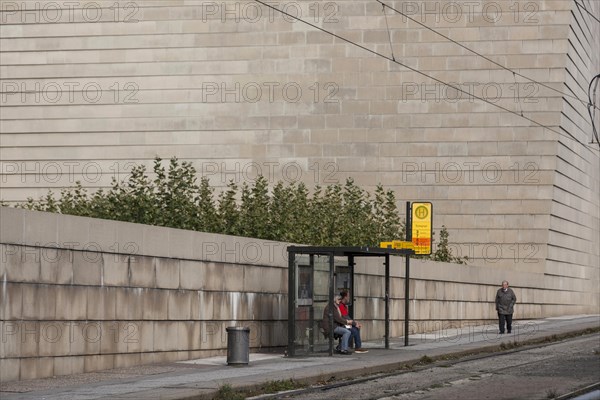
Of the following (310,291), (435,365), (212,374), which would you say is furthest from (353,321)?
(212,374)

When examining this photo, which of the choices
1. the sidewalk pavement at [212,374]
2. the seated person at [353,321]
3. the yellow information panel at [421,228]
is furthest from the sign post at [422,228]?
the seated person at [353,321]

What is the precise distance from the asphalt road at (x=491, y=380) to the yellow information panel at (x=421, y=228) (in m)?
10.9

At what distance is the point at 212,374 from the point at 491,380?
16.5 ft

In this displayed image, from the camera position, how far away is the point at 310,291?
2839 centimetres

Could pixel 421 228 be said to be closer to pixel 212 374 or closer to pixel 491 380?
pixel 491 380

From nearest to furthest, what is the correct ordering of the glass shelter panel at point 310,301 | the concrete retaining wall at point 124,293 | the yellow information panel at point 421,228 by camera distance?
1. the concrete retaining wall at point 124,293
2. the glass shelter panel at point 310,301
3. the yellow information panel at point 421,228

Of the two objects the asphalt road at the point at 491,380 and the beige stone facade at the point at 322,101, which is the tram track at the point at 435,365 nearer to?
the asphalt road at the point at 491,380

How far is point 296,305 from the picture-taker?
90.8 feet

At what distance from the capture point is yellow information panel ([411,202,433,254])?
40.6m

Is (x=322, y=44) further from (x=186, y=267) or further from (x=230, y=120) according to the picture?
(x=186, y=267)

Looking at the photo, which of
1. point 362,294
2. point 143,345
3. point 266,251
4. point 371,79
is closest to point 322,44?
point 371,79

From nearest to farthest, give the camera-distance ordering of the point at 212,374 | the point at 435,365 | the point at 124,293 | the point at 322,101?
the point at 212,374 → the point at 124,293 → the point at 435,365 → the point at 322,101

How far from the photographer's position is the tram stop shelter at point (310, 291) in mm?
27266

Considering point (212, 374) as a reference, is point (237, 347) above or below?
above
